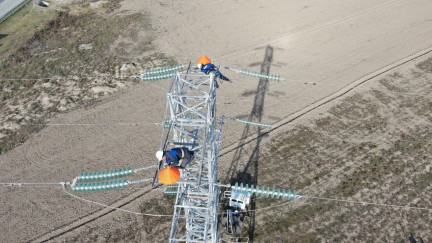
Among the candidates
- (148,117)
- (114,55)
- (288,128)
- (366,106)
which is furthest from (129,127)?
(366,106)

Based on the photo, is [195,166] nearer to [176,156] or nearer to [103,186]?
[176,156]

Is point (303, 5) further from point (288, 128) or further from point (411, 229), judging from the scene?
point (411, 229)

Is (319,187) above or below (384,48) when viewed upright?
below

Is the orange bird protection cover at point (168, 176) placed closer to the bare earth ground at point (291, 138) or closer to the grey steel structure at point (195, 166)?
the grey steel structure at point (195, 166)

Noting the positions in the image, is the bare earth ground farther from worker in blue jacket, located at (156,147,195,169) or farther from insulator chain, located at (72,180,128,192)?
worker in blue jacket, located at (156,147,195,169)

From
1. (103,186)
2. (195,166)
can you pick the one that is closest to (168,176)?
(195,166)

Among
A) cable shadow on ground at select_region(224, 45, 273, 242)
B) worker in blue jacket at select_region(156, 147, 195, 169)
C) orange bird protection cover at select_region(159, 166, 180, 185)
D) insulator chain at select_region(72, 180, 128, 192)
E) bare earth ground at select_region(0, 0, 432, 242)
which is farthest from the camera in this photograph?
cable shadow on ground at select_region(224, 45, 273, 242)

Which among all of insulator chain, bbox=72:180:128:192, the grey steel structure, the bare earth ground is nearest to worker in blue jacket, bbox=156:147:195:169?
the grey steel structure

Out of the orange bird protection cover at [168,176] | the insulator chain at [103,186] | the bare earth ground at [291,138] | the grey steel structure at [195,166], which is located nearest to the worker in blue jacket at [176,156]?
the orange bird protection cover at [168,176]
